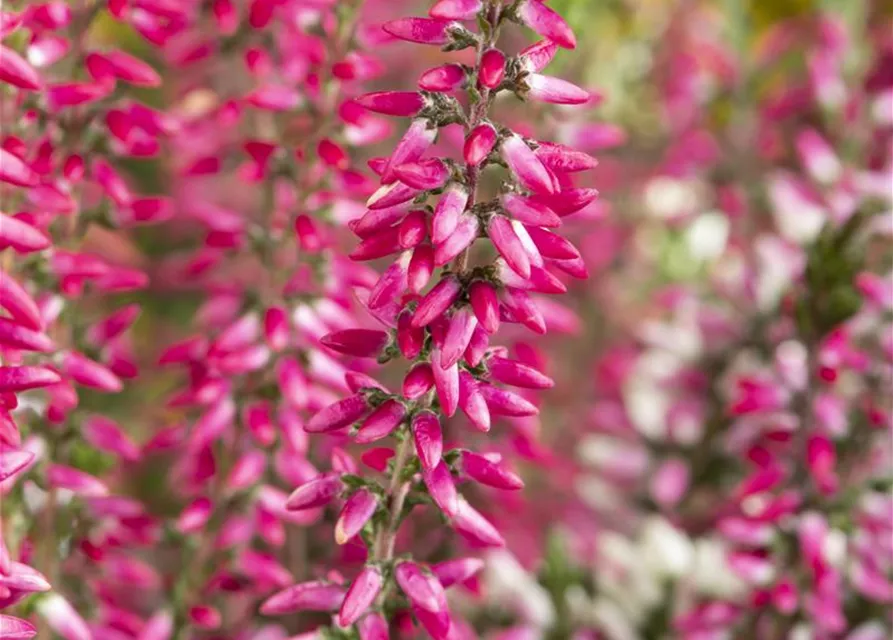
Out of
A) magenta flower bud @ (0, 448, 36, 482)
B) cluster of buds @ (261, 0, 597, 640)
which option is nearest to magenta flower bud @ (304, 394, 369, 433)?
cluster of buds @ (261, 0, 597, 640)

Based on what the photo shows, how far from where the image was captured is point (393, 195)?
454 millimetres

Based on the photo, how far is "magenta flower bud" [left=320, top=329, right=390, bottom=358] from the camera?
1.59ft

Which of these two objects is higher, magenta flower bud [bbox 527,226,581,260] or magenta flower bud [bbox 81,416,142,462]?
magenta flower bud [bbox 527,226,581,260]

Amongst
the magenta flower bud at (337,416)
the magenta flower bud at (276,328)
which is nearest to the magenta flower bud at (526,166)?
the magenta flower bud at (337,416)

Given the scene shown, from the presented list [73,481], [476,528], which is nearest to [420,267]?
[476,528]

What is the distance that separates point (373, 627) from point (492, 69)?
8.9 inches

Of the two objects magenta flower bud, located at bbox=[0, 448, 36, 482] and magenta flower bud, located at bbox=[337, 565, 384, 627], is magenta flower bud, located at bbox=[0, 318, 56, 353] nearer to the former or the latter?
magenta flower bud, located at bbox=[0, 448, 36, 482]

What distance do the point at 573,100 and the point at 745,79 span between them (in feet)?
2.42

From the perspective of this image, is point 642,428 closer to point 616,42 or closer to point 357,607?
point 616,42

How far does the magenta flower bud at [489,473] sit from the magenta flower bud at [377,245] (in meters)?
0.09

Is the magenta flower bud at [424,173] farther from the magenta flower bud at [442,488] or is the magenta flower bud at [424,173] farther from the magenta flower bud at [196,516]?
the magenta flower bud at [196,516]

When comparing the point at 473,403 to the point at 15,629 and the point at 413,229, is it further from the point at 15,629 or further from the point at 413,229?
the point at 15,629

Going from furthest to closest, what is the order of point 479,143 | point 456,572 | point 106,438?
point 106,438
point 456,572
point 479,143

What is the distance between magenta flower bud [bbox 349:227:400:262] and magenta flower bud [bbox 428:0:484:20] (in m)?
0.08
